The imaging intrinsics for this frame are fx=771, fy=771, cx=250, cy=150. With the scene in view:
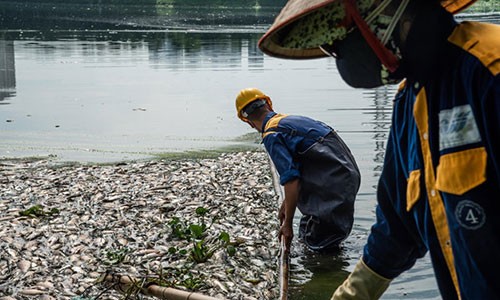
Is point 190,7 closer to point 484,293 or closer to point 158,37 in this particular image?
point 158,37

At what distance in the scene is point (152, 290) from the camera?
5.08 metres

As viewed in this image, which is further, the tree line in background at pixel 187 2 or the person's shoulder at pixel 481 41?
the tree line in background at pixel 187 2

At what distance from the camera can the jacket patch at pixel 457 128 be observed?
2020mm

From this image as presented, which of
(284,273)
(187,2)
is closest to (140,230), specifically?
(284,273)

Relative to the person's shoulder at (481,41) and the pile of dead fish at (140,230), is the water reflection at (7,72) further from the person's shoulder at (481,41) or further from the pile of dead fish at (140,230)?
the person's shoulder at (481,41)

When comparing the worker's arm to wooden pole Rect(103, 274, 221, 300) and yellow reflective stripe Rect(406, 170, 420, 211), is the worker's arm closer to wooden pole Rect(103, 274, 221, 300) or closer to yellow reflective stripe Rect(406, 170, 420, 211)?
wooden pole Rect(103, 274, 221, 300)

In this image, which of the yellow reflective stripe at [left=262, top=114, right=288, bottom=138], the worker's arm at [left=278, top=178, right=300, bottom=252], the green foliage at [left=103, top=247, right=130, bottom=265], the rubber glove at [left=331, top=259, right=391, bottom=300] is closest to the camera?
the rubber glove at [left=331, top=259, right=391, bottom=300]

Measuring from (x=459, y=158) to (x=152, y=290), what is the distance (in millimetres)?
3383

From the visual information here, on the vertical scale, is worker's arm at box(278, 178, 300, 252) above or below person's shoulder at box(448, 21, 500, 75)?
below

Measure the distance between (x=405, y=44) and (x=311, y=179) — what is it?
4.81m

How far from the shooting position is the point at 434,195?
2188mm

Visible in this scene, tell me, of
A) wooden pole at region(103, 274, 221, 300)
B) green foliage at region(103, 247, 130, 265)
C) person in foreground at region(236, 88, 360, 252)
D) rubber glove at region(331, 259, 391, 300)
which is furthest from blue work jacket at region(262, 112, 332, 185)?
rubber glove at region(331, 259, 391, 300)

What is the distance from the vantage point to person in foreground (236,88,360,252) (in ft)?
21.6

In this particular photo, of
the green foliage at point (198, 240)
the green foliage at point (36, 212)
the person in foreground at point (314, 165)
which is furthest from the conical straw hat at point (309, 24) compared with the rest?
the green foliage at point (36, 212)
